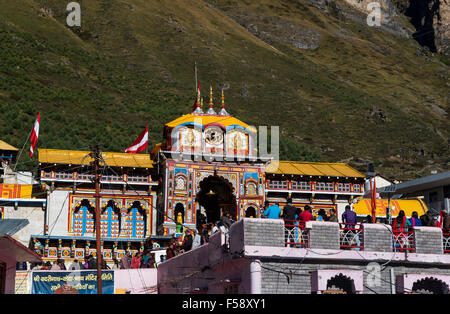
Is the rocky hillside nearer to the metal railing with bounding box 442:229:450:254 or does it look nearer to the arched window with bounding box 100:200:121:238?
the arched window with bounding box 100:200:121:238

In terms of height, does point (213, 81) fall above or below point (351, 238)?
above

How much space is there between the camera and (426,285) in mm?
17875

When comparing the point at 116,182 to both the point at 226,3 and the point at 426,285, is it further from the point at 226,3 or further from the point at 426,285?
the point at 226,3

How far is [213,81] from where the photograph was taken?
94625 mm

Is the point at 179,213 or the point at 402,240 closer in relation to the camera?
the point at 402,240

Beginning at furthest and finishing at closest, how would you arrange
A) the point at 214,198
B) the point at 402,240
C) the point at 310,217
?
the point at 214,198 → the point at 310,217 → the point at 402,240

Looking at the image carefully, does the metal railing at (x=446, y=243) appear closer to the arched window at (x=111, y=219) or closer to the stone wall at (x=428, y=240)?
the stone wall at (x=428, y=240)

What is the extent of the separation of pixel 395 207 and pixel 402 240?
25.6 metres

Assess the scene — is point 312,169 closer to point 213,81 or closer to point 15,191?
point 15,191

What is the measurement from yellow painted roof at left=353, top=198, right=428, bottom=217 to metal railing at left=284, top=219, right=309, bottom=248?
26.3 meters

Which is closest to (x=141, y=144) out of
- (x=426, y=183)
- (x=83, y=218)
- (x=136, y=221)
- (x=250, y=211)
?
(x=136, y=221)

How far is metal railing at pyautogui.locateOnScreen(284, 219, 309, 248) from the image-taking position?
17.3m

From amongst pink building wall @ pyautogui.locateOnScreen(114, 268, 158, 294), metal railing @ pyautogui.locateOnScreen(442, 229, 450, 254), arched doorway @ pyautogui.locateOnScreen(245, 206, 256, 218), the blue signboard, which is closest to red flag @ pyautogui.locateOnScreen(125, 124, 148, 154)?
arched doorway @ pyautogui.locateOnScreen(245, 206, 256, 218)

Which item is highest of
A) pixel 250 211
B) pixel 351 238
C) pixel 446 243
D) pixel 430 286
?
pixel 250 211
